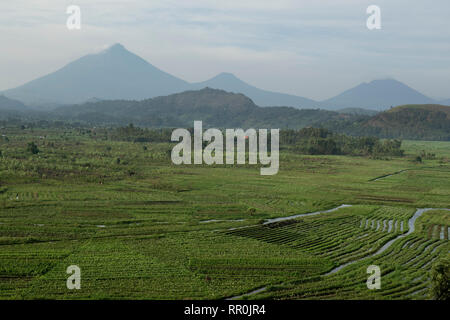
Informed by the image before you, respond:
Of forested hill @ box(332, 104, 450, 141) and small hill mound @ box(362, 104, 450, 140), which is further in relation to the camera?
forested hill @ box(332, 104, 450, 141)

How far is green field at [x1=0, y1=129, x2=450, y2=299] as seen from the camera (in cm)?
2155

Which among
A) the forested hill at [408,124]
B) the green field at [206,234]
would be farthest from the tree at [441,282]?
the forested hill at [408,124]

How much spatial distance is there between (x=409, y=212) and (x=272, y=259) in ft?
67.8

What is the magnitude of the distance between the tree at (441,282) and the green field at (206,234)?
1010mm

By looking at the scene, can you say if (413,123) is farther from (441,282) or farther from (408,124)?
(441,282)

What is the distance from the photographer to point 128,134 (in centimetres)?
12450

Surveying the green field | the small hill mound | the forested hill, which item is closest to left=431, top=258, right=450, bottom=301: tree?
the green field

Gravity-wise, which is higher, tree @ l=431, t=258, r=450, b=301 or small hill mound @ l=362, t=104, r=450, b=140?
small hill mound @ l=362, t=104, r=450, b=140

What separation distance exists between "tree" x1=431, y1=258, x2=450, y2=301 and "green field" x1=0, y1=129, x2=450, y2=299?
Answer: 1010 mm

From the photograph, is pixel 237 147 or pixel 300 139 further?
pixel 300 139

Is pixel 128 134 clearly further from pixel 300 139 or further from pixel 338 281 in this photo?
pixel 338 281

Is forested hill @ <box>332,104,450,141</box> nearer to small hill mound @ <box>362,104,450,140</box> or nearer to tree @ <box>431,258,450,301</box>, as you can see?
small hill mound @ <box>362,104,450,140</box>

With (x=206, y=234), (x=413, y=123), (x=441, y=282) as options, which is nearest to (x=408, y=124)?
(x=413, y=123)
